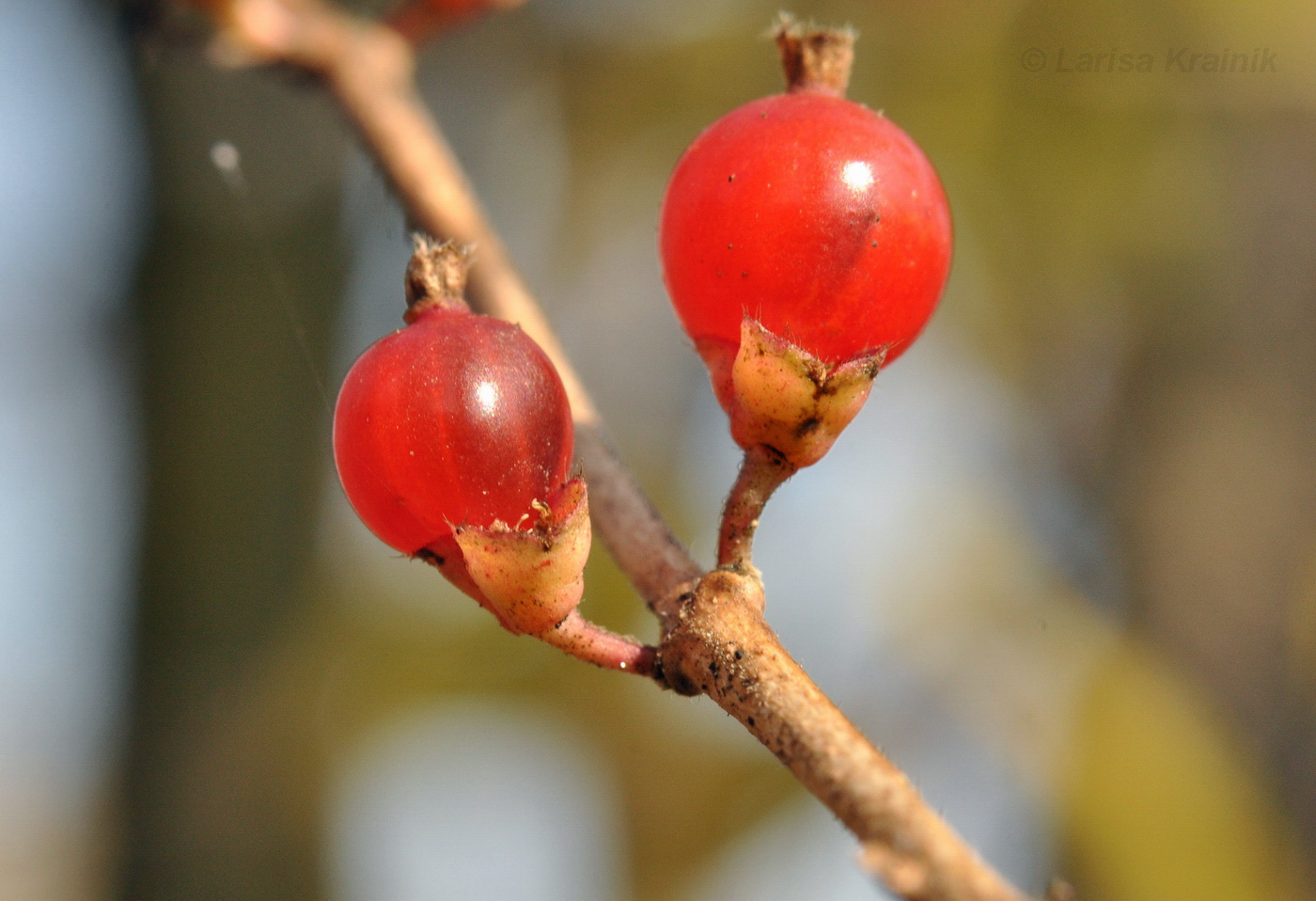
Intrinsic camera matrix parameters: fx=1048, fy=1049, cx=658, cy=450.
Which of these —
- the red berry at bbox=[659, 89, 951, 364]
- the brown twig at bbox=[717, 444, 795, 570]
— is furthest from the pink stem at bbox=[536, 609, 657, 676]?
the red berry at bbox=[659, 89, 951, 364]

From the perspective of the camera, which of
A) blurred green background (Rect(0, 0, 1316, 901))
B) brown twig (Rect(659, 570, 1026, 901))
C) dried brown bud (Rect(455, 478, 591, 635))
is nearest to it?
brown twig (Rect(659, 570, 1026, 901))

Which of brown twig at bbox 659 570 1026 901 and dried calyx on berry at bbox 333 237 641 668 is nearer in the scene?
brown twig at bbox 659 570 1026 901

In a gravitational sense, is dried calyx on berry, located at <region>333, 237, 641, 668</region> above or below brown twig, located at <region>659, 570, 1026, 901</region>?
above

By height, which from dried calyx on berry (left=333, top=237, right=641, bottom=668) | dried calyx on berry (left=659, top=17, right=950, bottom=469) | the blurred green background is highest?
dried calyx on berry (left=659, top=17, right=950, bottom=469)

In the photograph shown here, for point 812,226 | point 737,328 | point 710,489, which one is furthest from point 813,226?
point 710,489

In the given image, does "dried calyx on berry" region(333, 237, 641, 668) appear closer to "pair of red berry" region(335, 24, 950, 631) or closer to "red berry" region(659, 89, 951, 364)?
"pair of red berry" region(335, 24, 950, 631)

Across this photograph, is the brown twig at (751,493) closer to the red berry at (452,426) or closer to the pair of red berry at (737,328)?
the pair of red berry at (737,328)

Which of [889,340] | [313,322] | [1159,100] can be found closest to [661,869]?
[313,322]

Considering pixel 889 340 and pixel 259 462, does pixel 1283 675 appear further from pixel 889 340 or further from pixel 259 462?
pixel 259 462
